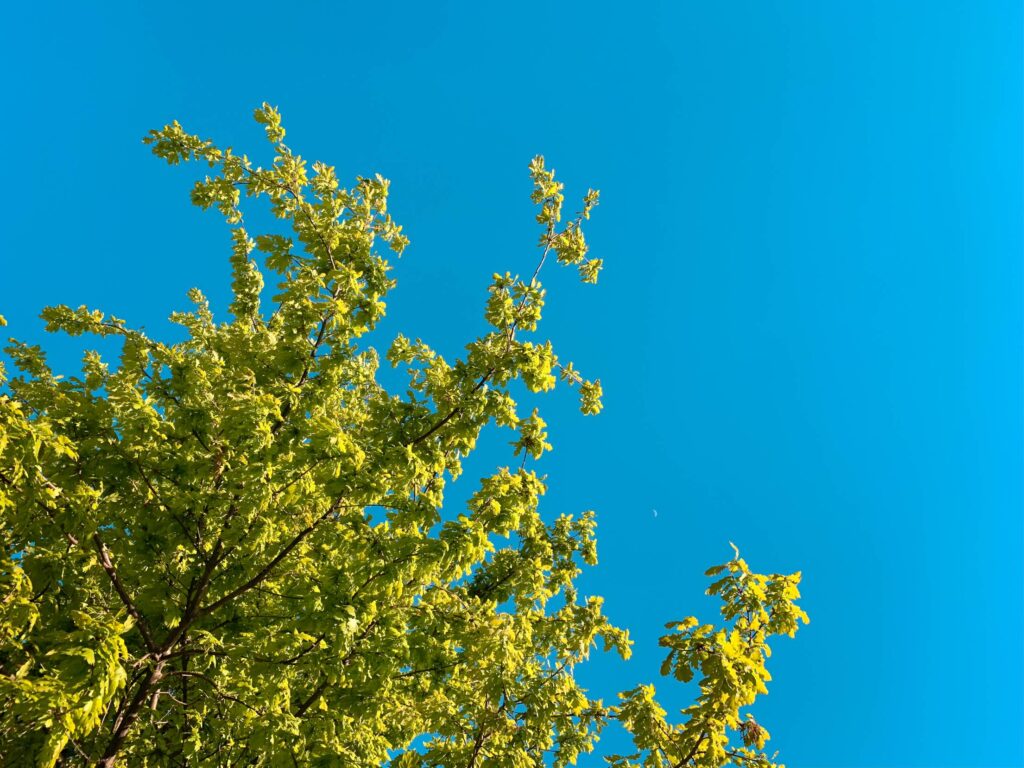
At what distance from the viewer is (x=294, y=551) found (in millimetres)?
6195

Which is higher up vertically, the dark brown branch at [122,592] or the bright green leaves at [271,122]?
the bright green leaves at [271,122]

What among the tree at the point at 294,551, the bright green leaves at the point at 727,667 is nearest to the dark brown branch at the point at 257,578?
the tree at the point at 294,551

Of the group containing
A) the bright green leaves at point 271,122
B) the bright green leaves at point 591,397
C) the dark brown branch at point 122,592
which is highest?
the bright green leaves at point 271,122

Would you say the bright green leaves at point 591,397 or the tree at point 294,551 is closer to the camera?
the tree at point 294,551

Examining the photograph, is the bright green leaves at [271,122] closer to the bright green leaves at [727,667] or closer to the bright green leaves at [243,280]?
the bright green leaves at [243,280]

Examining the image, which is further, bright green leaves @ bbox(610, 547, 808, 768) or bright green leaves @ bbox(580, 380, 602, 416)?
bright green leaves @ bbox(580, 380, 602, 416)

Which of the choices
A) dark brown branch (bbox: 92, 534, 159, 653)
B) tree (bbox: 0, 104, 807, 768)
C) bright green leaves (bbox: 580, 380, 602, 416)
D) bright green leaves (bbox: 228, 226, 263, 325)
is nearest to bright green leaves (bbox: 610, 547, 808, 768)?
tree (bbox: 0, 104, 807, 768)

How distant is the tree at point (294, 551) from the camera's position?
5.06 metres

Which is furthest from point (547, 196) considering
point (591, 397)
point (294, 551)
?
point (294, 551)

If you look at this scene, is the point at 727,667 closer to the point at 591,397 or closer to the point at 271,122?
the point at 591,397

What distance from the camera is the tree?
5.06 metres

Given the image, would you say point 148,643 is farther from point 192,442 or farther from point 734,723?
point 734,723

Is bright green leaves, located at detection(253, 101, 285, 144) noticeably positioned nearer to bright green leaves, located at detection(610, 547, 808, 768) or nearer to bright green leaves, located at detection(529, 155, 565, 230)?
bright green leaves, located at detection(529, 155, 565, 230)

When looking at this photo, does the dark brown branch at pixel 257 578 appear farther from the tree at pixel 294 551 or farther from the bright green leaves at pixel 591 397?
the bright green leaves at pixel 591 397
